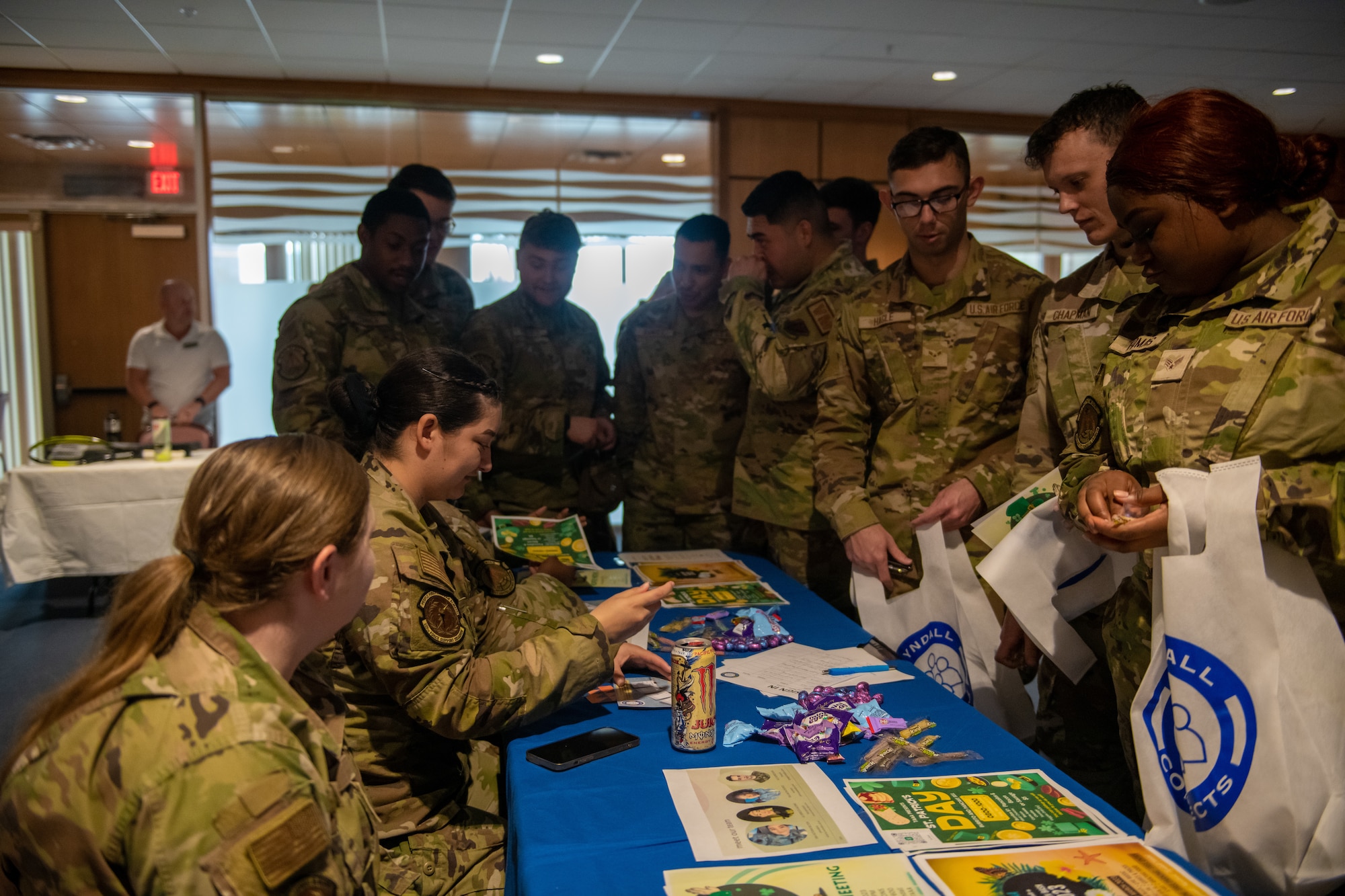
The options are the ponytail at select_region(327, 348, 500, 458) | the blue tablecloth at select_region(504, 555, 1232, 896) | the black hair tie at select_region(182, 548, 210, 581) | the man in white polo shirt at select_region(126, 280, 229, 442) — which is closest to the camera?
the black hair tie at select_region(182, 548, 210, 581)

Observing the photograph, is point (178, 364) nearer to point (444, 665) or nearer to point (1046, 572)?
point (444, 665)

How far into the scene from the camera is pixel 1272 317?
1292 millimetres

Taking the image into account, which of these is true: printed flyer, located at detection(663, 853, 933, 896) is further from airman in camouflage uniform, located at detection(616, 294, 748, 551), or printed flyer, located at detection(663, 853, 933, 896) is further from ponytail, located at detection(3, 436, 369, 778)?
airman in camouflage uniform, located at detection(616, 294, 748, 551)

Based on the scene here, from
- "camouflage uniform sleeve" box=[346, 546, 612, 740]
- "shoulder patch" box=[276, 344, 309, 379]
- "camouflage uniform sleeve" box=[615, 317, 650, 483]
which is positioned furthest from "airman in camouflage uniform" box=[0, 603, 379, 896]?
"camouflage uniform sleeve" box=[615, 317, 650, 483]

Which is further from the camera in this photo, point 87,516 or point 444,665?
point 87,516

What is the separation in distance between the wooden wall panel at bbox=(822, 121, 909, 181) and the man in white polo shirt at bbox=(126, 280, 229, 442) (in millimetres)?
4239

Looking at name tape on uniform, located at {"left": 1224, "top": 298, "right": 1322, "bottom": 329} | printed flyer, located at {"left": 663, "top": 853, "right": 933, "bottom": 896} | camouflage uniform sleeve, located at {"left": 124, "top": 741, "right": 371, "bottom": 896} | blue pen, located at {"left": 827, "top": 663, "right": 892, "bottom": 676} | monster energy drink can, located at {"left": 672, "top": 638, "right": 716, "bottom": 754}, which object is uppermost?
name tape on uniform, located at {"left": 1224, "top": 298, "right": 1322, "bottom": 329}

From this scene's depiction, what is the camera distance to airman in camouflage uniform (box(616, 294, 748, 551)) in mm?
3324

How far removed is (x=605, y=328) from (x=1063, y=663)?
17.7 ft

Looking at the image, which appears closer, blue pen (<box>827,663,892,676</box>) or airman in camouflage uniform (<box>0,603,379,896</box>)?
airman in camouflage uniform (<box>0,603,379,896</box>)

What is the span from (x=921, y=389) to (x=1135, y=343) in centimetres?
80

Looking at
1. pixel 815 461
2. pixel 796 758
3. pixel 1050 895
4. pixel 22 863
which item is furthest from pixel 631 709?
pixel 815 461

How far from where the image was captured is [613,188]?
675 centimetres

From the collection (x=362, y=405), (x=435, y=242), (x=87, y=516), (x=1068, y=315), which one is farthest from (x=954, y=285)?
(x=87, y=516)
